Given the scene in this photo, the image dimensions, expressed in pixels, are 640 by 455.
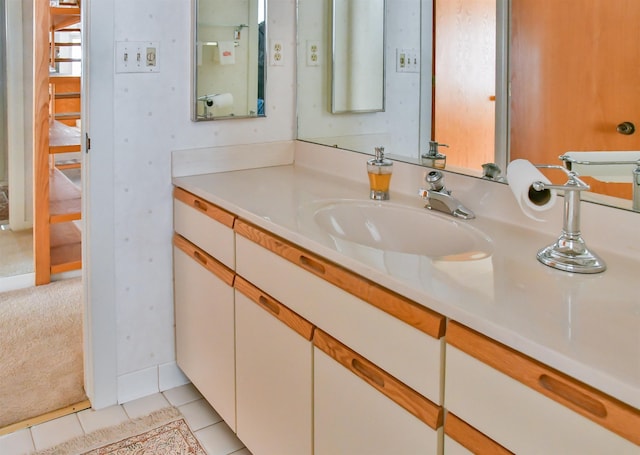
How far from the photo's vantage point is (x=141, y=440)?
203 cm

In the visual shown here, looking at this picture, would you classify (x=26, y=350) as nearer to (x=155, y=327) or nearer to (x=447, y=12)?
(x=155, y=327)

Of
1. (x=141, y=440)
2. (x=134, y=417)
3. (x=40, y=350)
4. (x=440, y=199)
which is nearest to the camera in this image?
(x=440, y=199)

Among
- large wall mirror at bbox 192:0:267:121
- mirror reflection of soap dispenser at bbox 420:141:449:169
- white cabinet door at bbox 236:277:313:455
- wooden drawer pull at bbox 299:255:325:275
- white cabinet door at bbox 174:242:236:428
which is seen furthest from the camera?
large wall mirror at bbox 192:0:267:121

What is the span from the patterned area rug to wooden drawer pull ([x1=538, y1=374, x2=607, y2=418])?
140cm

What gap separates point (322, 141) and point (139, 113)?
0.68 meters

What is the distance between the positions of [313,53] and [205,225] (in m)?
0.86

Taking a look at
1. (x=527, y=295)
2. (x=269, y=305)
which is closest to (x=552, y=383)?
(x=527, y=295)

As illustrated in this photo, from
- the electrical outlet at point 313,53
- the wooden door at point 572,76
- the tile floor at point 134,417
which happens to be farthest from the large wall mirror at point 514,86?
the tile floor at point 134,417

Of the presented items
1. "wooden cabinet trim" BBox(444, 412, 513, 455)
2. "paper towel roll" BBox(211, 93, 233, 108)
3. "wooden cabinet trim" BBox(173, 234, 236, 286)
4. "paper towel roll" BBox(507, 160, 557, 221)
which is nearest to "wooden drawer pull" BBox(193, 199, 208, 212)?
"wooden cabinet trim" BBox(173, 234, 236, 286)

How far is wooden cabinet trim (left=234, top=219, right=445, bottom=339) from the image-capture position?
1082 millimetres

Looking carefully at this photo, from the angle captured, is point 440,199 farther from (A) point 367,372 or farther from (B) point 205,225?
(B) point 205,225

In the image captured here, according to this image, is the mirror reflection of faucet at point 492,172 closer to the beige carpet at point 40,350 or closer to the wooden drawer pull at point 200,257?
the wooden drawer pull at point 200,257

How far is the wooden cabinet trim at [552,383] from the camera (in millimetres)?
774

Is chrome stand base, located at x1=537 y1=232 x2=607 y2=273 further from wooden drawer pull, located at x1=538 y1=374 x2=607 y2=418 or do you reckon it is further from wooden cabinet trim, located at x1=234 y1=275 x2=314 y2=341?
wooden cabinet trim, located at x1=234 y1=275 x2=314 y2=341
